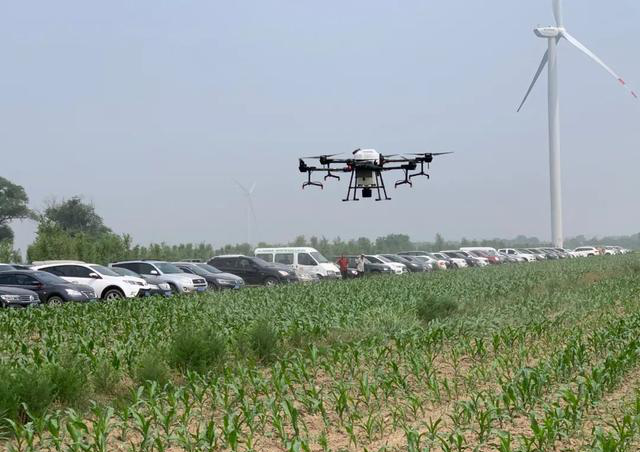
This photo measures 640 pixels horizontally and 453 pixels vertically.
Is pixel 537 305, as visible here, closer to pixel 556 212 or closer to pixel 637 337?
pixel 637 337

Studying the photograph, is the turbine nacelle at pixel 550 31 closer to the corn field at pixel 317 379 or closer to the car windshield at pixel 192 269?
the car windshield at pixel 192 269

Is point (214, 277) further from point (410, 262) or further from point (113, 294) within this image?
point (410, 262)

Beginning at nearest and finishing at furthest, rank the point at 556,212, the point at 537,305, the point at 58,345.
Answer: the point at 58,345, the point at 537,305, the point at 556,212

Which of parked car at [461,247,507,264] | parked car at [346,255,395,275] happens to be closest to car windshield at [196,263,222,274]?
parked car at [346,255,395,275]

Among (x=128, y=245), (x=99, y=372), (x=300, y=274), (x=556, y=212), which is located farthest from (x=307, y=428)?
(x=556, y=212)

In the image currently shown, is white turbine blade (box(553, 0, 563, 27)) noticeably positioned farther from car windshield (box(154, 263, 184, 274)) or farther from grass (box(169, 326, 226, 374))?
grass (box(169, 326, 226, 374))
